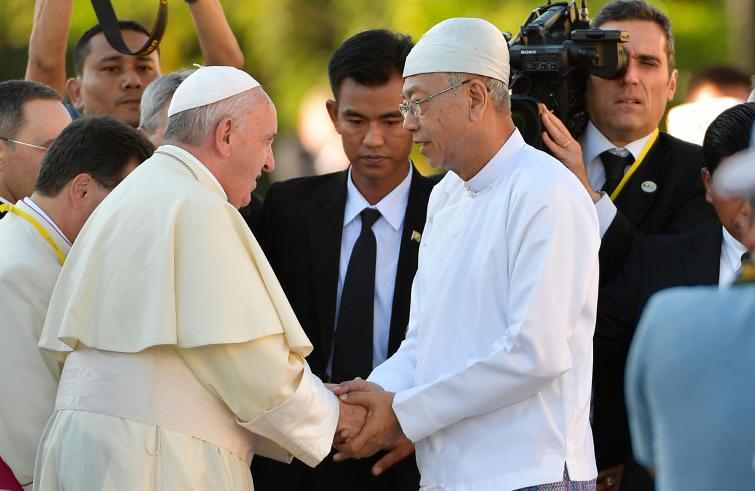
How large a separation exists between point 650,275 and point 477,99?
932 millimetres

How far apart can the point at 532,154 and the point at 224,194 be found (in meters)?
1.02

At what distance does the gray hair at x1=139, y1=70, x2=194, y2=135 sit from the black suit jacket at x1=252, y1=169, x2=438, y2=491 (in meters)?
0.58

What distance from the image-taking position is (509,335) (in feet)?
13.6

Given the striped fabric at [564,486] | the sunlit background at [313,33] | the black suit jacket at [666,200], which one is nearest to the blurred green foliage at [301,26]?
the sunlit background at [313,33]

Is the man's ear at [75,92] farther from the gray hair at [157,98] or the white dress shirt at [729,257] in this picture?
the white dress shirt at [729,257]

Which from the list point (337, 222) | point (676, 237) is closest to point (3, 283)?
point (337, 222)

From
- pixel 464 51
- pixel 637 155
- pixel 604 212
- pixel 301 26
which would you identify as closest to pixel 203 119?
pixel 464 51

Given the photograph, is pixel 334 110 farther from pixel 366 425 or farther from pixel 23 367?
pixel 23 367

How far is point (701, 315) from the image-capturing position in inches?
105

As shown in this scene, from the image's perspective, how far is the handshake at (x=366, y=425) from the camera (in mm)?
4625

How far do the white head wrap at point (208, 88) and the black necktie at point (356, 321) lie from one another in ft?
3.30

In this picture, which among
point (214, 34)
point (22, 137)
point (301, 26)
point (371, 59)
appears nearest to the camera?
point (22, 137)

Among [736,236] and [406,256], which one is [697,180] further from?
[406,256]

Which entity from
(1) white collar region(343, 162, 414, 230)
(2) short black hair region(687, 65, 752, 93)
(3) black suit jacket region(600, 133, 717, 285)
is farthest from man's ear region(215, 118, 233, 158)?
(2) short black hair region(687, 65, 752, 93)
